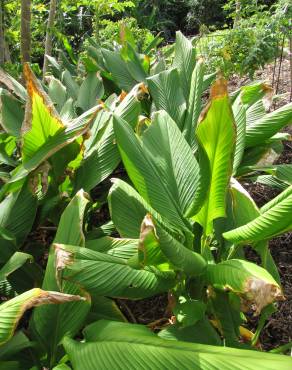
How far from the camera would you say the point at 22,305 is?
0.96 metres

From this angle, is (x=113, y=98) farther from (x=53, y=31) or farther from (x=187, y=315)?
(x=53, y=31)

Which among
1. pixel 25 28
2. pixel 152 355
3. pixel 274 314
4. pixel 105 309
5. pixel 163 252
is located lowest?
pixel 274 314

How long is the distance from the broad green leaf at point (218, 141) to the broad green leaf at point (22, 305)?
514 mm

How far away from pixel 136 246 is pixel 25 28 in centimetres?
279

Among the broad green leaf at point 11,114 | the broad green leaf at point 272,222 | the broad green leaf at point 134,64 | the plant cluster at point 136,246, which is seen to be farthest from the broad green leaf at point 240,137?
the broad green leaf at point 134,64

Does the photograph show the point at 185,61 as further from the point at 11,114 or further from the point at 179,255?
the point at 179,255

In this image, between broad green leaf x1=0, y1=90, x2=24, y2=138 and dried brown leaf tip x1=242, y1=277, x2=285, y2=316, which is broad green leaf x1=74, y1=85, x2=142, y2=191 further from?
dried brown leaf tip x1=242, y1=277, x2=285, y2=316

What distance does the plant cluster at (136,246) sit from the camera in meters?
0.99

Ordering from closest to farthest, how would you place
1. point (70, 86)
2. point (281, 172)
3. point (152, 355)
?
point (152, 355), point (281, 172), point (70, 86)

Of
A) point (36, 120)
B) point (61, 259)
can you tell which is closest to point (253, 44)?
point (36, 120)

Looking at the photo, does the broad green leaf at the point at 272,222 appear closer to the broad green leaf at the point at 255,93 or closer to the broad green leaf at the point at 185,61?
the broad green leaf at the point at 255,93

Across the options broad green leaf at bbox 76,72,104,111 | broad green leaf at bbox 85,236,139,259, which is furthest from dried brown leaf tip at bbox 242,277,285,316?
broad green leaf at bbox 76,72,104,111

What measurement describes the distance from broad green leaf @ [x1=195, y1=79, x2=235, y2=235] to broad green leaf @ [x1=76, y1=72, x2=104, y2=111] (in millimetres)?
1360

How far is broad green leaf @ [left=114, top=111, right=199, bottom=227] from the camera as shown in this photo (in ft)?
4.53
